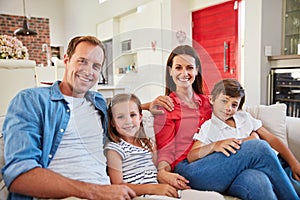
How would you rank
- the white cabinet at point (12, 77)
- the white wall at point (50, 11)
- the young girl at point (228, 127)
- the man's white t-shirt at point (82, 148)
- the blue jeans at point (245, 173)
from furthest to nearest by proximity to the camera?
the white wall at point (50, 11) → the white cabinet at point (12, 77) → the young girl at point (228, 127) → the blue jeans at point (245, 173) → the man's white t-shirt at point (82, 148)

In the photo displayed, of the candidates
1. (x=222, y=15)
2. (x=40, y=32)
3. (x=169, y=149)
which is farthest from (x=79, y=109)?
(x=40, y=32)

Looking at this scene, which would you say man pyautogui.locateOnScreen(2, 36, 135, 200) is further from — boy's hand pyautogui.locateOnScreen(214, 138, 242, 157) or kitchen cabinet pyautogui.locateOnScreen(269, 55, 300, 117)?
kitchen cabinet pyautogui.locateOnScreen(269, 55, 300, 117)

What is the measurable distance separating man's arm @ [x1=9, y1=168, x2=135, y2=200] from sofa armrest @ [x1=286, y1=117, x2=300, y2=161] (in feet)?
3.78

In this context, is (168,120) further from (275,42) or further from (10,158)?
(275,42)

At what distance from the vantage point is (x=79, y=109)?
113cm

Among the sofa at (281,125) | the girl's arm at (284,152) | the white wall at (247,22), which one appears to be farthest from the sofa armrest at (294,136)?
the white wall at (247,22)

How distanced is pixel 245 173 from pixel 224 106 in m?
0.35

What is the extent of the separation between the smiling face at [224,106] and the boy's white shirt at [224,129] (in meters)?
0.03

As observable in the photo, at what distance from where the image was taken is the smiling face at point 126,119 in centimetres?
118

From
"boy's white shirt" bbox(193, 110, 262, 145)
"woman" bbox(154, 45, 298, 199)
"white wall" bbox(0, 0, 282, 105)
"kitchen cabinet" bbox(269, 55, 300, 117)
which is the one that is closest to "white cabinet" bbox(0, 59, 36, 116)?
"white wall" bbox(0, 0, 282, 105)

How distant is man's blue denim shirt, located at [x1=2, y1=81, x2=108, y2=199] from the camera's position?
0.87 m

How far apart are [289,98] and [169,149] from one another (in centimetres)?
225

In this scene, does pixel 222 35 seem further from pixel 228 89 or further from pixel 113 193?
pixel 113 193

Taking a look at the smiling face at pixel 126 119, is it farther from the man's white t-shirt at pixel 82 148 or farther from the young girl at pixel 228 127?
the young girl at pixel 228 127
